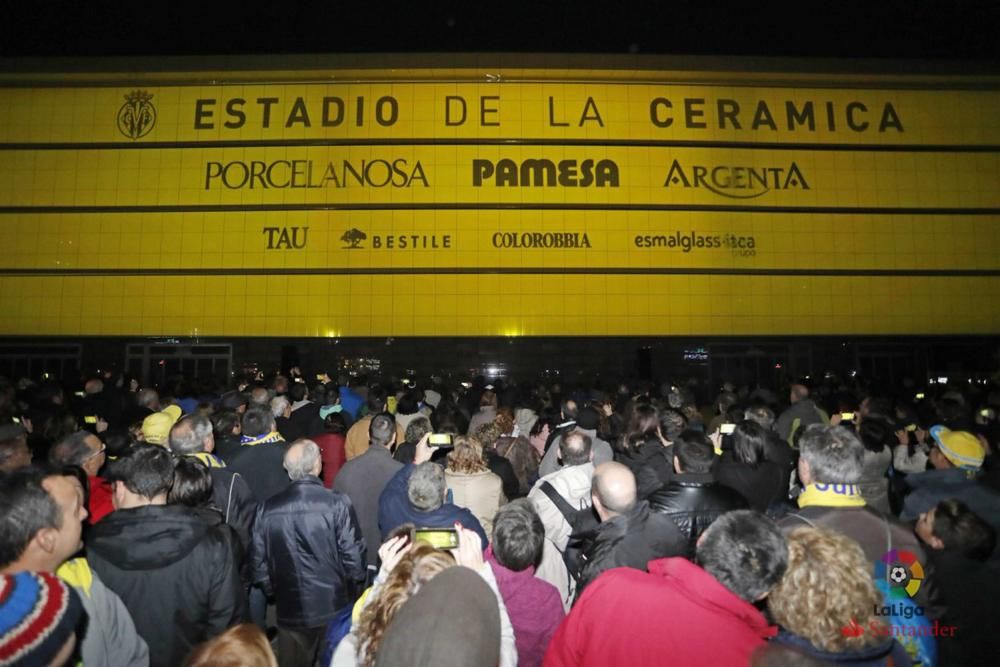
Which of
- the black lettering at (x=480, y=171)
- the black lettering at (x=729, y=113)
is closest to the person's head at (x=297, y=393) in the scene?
the black lettering at (x=480, y=171)

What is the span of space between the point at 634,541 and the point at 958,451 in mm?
2660

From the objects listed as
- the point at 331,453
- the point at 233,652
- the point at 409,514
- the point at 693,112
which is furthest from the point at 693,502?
the point at 693,112

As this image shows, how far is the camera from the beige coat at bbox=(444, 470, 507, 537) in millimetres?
3732

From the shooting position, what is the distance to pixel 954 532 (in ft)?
8.02

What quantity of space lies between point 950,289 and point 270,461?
64.7 ft

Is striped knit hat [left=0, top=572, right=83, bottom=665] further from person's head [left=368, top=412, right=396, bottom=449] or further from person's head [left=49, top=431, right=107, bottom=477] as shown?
person's head [left=368, top=412, right=396, bottom=449]

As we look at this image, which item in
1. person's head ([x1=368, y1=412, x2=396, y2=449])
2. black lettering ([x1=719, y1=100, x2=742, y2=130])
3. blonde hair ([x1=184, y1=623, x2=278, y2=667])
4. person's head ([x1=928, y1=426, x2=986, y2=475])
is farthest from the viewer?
black lettering ([x1=719, y1=100, x2=742, y2=130])

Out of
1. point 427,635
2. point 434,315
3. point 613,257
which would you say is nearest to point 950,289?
point 613,257

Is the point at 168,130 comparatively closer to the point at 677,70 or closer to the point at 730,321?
the point at 677,70

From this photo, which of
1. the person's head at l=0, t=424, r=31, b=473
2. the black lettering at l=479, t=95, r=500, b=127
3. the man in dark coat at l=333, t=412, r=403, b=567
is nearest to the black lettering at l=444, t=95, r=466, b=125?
the black lettering at l=479, t=95, r=500, b=127

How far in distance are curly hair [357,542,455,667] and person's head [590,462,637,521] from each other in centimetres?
124

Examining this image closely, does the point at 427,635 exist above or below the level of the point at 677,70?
below

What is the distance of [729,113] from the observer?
16734 millimetres

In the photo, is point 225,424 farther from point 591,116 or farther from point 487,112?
point 591,116
